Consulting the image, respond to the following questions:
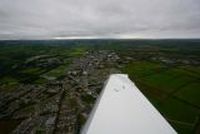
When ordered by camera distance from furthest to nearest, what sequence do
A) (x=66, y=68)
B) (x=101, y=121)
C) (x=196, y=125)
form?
(x=66, y=68), (x=196, y=125), (x=101, y=121)

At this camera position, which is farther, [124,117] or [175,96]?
[175,96]

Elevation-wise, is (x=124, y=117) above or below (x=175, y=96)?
above

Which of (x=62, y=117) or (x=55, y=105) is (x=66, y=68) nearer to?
(x=55, y=105)

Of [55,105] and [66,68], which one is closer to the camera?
[55,105]

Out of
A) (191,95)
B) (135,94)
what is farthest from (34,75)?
(135,94)

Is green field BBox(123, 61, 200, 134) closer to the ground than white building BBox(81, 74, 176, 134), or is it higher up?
closer to the ground

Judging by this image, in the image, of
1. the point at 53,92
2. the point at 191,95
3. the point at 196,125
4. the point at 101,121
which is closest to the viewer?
the point at 101,121

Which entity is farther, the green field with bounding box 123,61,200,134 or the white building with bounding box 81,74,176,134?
the green field with bounding box 123,61,200,134

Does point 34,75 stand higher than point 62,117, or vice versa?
point 62,117
